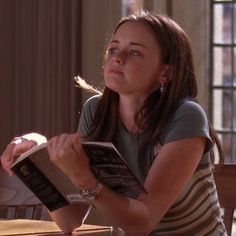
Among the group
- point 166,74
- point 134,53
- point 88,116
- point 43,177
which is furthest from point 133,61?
point 43,177

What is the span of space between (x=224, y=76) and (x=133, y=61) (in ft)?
5.86

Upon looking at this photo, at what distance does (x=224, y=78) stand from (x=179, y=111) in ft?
5.69

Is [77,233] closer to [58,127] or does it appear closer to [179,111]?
[179,111]

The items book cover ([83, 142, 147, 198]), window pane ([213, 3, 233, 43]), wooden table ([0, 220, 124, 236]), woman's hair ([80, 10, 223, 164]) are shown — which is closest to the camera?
book cover ([83, 142, 147, 198])

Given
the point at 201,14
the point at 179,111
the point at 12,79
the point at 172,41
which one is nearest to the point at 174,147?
the point at 179,111

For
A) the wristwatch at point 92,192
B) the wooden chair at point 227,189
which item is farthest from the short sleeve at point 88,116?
the wristwatch at point 92,192

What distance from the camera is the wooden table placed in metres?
2.12

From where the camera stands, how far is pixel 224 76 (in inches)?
157

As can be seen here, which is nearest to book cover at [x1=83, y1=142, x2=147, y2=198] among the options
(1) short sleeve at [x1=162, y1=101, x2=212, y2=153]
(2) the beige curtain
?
(1) short sleeve at [x1=162, y1=101, x2=212, y2=153]

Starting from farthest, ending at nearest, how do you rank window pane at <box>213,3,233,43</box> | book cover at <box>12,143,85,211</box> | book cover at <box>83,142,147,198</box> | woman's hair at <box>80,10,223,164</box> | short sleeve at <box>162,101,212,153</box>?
window pane at <box>213,3,233,43</box>, woman's hair at <box>80,10,223,164</box>, short sleeve at <box>162,101,212,153</box>, book cover at <box>12,143,85,211</box>, book cover at <box>83,142,147,198</box>

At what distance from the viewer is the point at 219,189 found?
2504 millimetres

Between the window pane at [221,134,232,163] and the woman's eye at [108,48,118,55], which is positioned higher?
the woman's eye at [108,48,118,55]

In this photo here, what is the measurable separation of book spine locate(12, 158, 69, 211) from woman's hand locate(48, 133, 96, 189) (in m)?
0.05

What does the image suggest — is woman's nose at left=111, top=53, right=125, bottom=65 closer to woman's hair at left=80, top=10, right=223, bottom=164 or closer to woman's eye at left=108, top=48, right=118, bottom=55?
woman's eye at left=108, top=48, right=118, bottom=55
